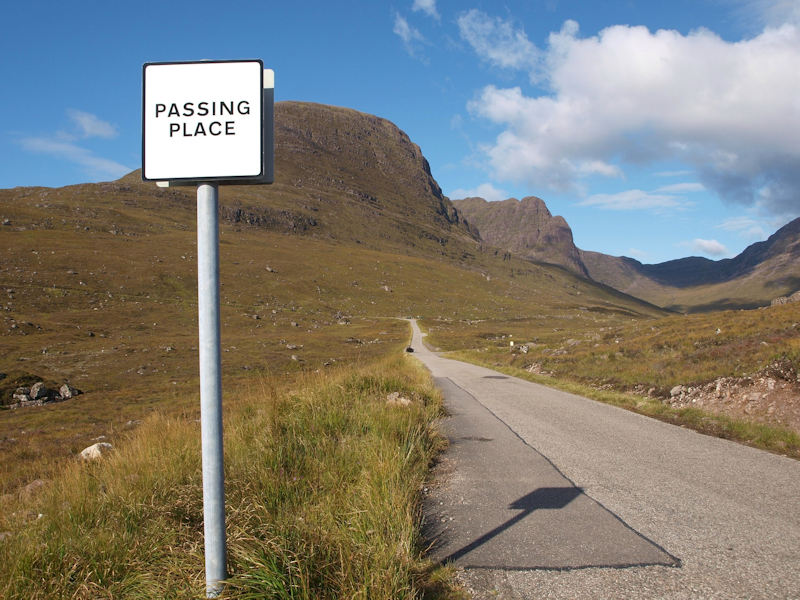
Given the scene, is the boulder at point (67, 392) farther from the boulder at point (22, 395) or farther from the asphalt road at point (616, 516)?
the asphalt road at point (616, 516)

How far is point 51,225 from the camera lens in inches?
4331

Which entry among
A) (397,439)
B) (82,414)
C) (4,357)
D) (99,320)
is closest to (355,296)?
(99,320)

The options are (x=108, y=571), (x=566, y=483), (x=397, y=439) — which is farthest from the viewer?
(x=397, y=439)

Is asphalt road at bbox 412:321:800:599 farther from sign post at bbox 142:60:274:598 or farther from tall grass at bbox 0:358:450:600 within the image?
sign post at bbox 142:60:274:598

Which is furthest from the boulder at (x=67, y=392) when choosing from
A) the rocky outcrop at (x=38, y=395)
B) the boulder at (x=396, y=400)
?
the boulder at (x=396, y=400)

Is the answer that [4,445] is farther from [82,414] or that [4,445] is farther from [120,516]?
[120,516]

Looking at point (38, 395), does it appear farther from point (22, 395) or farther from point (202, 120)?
point (202, 120)

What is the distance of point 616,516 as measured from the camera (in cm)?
491

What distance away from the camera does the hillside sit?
1126 inches

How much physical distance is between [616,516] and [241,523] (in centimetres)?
359

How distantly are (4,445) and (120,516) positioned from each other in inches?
784

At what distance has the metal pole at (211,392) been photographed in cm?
256

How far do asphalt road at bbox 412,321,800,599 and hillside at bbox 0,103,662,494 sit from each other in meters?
10.00

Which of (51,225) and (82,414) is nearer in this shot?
(82,414)
